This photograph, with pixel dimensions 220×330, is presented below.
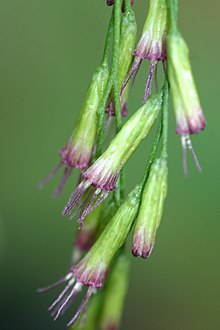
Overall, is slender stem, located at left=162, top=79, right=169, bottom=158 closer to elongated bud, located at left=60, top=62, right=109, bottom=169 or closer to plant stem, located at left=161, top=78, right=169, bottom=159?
plant stem, located at left=161, top=78, right=169, bottom=159

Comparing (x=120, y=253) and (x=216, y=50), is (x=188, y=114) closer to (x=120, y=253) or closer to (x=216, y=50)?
(x=120, y=253)

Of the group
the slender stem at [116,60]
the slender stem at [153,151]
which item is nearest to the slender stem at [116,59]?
the slender stem at [116,60]

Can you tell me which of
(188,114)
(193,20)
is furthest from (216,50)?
(188,114)

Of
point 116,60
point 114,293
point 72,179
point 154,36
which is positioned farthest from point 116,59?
point 72,179

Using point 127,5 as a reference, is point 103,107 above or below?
below

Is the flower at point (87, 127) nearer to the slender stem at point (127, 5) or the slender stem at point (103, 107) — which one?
the slender stem at point (103, 107)

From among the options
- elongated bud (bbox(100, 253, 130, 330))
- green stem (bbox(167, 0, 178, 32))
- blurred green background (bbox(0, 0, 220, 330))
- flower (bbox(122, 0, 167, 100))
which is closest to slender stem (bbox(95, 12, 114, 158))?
flower (bbox(122, 0, 167, 100))

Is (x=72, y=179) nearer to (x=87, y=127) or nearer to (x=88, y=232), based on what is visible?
(x=88, y=232)
